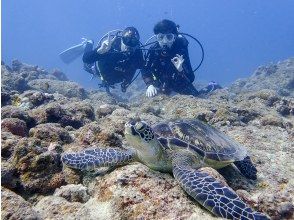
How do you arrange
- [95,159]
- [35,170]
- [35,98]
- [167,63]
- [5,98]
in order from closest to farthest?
1. [35,170]
2. [95,159]
3. [5,98]
4. [35,98]
5. [167,63]

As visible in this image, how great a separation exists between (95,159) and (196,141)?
4.32 ft

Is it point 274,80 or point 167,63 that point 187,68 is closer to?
point 167,63

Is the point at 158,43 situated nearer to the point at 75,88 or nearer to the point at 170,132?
the point at 75,88

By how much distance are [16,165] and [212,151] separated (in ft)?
7.65

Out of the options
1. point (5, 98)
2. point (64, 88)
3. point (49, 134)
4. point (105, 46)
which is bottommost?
point (49, 134)

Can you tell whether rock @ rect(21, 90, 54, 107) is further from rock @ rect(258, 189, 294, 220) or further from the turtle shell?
rock @ rect(258, 189, 294, 220)

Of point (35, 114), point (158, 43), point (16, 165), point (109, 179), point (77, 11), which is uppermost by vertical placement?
point (77, 11)

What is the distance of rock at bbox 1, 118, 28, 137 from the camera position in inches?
172

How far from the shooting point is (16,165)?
3.20 m

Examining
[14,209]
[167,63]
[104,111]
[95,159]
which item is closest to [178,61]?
[167,63]

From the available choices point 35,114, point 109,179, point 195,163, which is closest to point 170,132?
point 195,163

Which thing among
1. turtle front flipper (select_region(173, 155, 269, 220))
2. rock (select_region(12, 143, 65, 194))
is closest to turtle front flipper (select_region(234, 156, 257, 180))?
turtle front flipper (select_region(173, 155, 269, 220))

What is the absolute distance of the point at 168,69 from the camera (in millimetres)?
11055

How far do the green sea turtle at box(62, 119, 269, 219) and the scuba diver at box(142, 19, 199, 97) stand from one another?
21.8 feet
